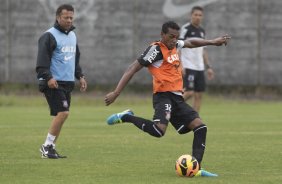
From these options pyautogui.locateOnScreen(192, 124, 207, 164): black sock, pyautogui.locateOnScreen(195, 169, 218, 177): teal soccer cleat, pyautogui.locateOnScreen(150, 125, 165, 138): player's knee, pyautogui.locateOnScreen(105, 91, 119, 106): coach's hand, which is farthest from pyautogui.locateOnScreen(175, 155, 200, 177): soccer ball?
pyautogui.locateOnScreen(105, 91, 119, 106): coach's hand

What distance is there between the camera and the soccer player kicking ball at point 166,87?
441 inches

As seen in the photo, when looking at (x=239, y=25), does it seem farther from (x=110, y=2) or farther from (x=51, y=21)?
(x=51, y=21)

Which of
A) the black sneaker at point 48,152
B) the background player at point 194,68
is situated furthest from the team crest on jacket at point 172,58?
the background player at point 194,68

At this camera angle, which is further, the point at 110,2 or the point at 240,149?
the point at 110,2

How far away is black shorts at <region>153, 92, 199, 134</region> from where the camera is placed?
36.8 ft

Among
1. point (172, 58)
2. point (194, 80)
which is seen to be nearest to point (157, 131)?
point (172, 58)

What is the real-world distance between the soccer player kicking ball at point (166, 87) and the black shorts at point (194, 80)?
8871 millimetres

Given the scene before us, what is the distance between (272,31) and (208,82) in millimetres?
2875

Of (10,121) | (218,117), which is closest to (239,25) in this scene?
(218,117)

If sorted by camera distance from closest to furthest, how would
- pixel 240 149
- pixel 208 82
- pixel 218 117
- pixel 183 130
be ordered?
pixel 183 130, pixel 240 149, pixel 218 117, pixel 208 82

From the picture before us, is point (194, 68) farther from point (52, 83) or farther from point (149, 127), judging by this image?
point (149, 127)

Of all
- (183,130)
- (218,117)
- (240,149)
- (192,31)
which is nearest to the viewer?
(183,130)

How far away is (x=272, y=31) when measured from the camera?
30125mm

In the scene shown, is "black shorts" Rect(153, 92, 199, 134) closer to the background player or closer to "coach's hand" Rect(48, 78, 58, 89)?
"coach's hand" Rect(48, 78, 58, 89)
